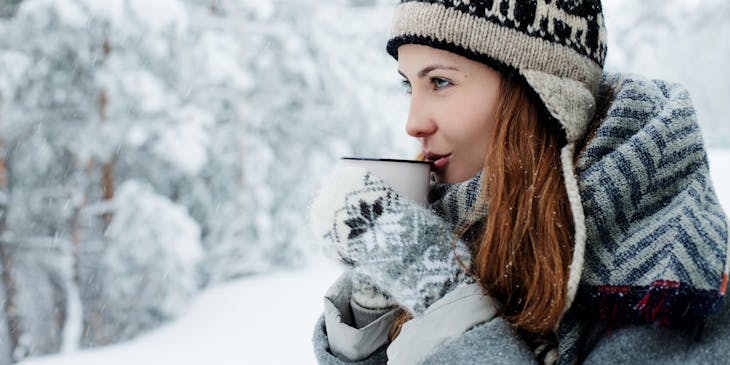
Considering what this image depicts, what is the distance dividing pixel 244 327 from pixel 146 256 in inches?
57.8

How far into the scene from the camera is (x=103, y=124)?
16.5 ft

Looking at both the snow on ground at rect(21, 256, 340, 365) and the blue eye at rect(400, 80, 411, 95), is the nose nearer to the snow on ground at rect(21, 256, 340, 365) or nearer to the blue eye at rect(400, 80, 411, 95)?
the blue eye at rect(400, 80, 411, 95)

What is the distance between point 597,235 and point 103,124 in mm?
5071

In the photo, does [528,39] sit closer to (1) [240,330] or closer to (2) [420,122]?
(2) [420,122]

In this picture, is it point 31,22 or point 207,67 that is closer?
point 31,22

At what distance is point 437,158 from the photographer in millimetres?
1244

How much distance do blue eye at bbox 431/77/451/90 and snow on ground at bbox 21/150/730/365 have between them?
7.76ft

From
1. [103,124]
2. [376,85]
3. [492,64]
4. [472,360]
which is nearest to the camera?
[472,360]

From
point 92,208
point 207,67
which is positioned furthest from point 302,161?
point 92,208

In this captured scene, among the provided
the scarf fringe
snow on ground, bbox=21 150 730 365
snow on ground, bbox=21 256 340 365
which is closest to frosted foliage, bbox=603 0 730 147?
snow on ground, bbox=21 150 730 365

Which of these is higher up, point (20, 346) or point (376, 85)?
point (376, 85)

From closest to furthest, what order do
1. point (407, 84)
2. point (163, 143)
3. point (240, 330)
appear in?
point (407, 84) < point (240, 330) < point (163, 143)

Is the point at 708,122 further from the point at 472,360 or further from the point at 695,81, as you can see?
the point at 472,360

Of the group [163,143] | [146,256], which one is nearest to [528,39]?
[163,143]
